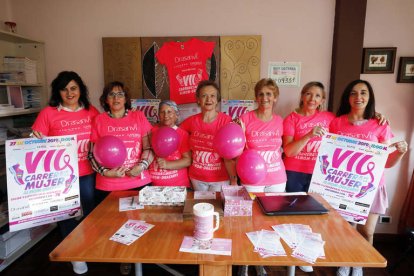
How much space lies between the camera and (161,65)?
2738 mm

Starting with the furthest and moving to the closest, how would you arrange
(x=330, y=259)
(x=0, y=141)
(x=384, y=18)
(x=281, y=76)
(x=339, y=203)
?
(x=281, y=76) → (x=384, y=18) → (x=0, y=141) → (x=339, y=203) → (x=330, y=259)

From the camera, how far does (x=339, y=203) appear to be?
1695 mm

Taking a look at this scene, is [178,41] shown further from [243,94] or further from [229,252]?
[229,252]

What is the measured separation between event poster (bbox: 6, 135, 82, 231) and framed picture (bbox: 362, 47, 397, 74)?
111 inches

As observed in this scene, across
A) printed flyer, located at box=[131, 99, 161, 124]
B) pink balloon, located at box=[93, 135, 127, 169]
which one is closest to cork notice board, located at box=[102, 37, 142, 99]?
printed flyer, located at box=[131, 99, 161, 124]

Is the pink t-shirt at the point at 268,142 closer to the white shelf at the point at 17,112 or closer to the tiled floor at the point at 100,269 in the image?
the tiled floor at the point at 100,269

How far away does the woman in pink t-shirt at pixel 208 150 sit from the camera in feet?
6.36

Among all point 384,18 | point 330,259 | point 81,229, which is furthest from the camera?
point 384,18

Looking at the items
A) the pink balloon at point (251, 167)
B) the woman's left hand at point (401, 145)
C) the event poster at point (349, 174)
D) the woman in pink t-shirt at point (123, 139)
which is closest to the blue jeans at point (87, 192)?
the woman in pink t-shirt at point (123, 139)

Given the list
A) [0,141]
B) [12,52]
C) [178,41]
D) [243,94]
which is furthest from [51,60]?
[243,94]

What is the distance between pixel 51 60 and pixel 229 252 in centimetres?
286

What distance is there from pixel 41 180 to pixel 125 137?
639 mm

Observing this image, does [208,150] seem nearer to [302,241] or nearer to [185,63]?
[302,241]

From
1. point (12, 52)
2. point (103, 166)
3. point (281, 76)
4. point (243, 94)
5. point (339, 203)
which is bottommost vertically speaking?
point (339, 203)
